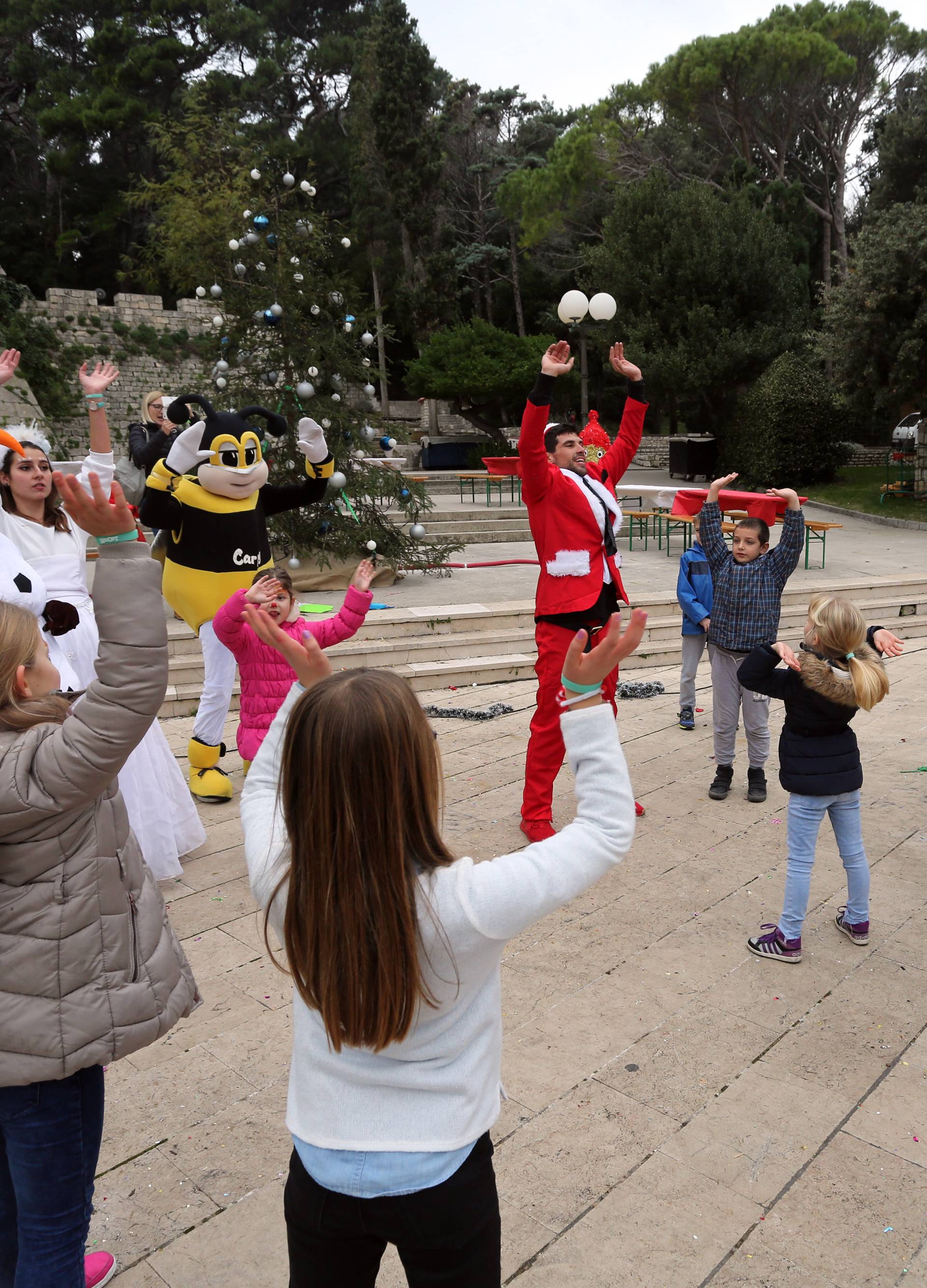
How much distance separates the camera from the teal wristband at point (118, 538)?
65.9 inches

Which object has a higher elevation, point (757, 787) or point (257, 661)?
point (257, 661)

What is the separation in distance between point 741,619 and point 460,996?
3.79 m

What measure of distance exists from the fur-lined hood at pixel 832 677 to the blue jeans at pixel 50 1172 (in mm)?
2508

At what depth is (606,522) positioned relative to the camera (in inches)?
174

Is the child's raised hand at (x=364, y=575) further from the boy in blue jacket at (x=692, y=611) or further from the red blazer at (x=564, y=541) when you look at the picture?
the boy in blue jacket at (x=692, y=611)

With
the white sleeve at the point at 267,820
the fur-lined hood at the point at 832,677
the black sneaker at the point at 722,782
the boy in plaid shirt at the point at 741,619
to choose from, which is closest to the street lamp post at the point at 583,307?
the boy in plaid shirt at the point at 741,619

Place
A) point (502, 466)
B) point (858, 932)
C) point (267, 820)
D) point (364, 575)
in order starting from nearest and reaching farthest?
1. point (267, 820)
2. point (364, 575)
3. point (858, 932)
4. point (502, 466)

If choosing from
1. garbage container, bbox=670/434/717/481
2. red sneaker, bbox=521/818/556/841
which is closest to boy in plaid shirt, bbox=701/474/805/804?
red sneaker, bbox=521/818/556/841

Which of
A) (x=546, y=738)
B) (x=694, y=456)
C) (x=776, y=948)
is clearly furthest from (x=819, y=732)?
(x=694, y=456)

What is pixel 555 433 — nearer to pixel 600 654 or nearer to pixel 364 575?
pixel 364 575

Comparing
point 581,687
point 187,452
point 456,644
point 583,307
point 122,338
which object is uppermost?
point 122,338

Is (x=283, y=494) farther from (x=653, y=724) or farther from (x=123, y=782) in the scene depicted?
(x=653, y=724)

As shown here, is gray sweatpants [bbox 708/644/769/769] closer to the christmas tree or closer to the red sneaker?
the red sneaker

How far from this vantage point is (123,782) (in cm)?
390
